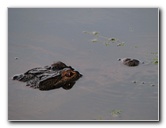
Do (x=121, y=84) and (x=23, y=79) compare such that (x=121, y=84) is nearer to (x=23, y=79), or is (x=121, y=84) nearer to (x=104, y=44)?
(x=104, y=44)

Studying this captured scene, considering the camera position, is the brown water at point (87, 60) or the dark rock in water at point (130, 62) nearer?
the brown water at point (87, 60)

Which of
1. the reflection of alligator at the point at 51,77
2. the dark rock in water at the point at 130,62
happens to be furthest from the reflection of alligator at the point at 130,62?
the reflection of alligator at the point at 51,77

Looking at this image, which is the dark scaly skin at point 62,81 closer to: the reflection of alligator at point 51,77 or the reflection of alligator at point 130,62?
the reflection of alligator at point 51,77

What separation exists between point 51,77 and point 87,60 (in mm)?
570

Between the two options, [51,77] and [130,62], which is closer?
[51,77]

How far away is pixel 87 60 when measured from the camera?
4922 millimetres

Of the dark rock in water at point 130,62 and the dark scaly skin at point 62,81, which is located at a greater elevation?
the dark rock in water at point 130,62

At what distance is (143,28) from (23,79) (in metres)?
1.70

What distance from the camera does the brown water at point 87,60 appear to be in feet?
13.9

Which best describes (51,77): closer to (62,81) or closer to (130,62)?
(62,81)

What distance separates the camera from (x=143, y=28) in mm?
5102

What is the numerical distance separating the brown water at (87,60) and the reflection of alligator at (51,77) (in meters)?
0.07

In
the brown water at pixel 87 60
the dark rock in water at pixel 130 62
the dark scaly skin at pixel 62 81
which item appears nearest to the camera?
the brown water at pixel 87 60

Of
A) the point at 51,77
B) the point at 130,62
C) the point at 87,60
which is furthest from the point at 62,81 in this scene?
the point at 130,62
